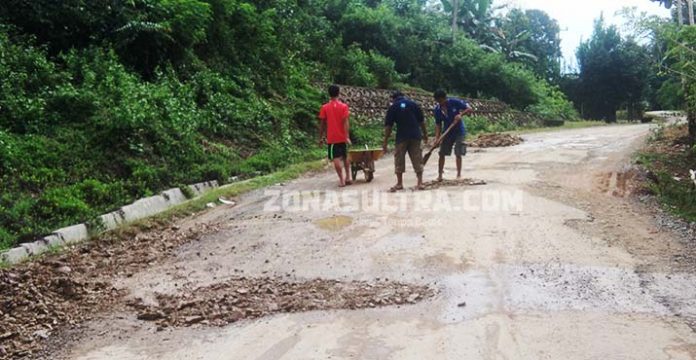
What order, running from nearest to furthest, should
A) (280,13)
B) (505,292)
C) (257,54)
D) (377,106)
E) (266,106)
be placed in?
1. (505,292)
2. (266,106)
3. (257,54)
4. (280,13)
5. (377,106)

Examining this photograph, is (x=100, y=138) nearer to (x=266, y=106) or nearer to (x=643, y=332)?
(x=266, y=106)

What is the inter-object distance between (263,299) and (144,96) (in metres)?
7.66

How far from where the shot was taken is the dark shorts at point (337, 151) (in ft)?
34.5

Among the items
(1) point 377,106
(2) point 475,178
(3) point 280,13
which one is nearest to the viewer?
(2) point 475,178

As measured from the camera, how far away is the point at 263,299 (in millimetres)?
5438

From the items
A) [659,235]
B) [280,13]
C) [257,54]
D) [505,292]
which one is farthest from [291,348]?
[280,13]

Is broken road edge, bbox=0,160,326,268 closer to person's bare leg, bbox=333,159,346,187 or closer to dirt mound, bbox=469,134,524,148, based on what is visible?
person's bare leg, bbox=333,159,346,187

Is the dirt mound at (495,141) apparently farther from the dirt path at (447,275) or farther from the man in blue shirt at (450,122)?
the dirt path at (447,275)

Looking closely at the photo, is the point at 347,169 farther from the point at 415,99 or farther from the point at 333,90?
the point at 415,99

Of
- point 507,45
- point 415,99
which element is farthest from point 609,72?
point 415,99

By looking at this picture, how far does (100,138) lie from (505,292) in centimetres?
748

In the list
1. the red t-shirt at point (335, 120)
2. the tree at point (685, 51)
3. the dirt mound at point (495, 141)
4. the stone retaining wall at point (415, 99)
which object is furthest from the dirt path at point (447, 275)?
the stone retaining wall at point (415, 99)

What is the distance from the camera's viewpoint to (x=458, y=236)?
279 inches

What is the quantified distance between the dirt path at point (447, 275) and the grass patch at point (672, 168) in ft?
2.14
